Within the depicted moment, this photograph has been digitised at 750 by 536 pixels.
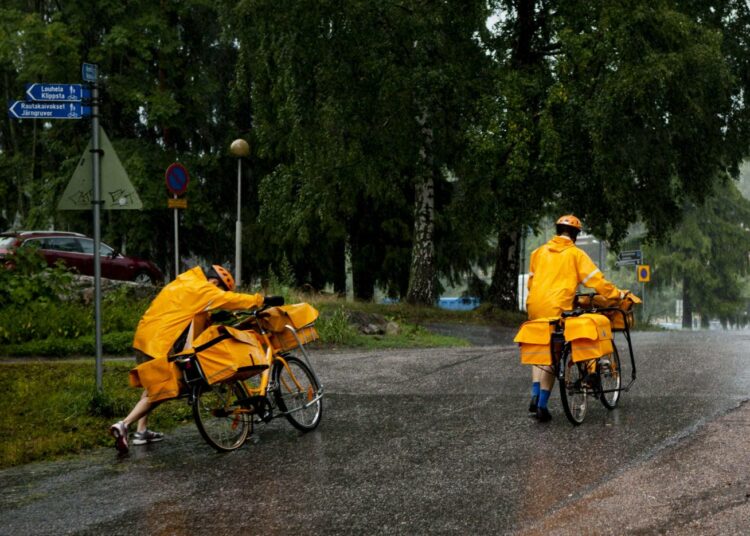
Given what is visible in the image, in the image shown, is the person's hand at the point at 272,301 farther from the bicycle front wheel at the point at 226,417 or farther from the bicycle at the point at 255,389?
the bicycle front wheel at the point at 226,417

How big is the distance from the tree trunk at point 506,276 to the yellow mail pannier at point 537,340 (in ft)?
52.2

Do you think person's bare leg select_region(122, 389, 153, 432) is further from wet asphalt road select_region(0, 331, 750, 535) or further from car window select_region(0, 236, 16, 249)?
car window select_region(0, 236, 16, 249)

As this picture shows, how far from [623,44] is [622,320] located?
1130 centimetres

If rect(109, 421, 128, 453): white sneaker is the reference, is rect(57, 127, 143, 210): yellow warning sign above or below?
above

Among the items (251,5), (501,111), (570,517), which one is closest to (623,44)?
(501,111)

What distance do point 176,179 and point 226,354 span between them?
12.4 meters

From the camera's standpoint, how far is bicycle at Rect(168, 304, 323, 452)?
25.0 feet

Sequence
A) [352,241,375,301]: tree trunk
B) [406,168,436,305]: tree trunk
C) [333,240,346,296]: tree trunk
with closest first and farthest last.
Answer: [406,168,436,305]: tree trunk < [352,241,375,301]: tree trunk < [333,240,346,296]: tree trunk

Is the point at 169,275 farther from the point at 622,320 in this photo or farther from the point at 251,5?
the point at 622,320

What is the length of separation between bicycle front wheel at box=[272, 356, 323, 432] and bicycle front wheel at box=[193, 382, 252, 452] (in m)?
0.41

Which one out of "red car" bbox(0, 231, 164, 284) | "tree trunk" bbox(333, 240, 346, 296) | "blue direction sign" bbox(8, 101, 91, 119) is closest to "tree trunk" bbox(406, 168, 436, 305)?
"tree trunk" bbox(333, 240, 346, 296)

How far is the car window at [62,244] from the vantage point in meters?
24.5

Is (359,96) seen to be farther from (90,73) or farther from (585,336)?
(585,336)

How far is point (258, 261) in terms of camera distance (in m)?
28.8
